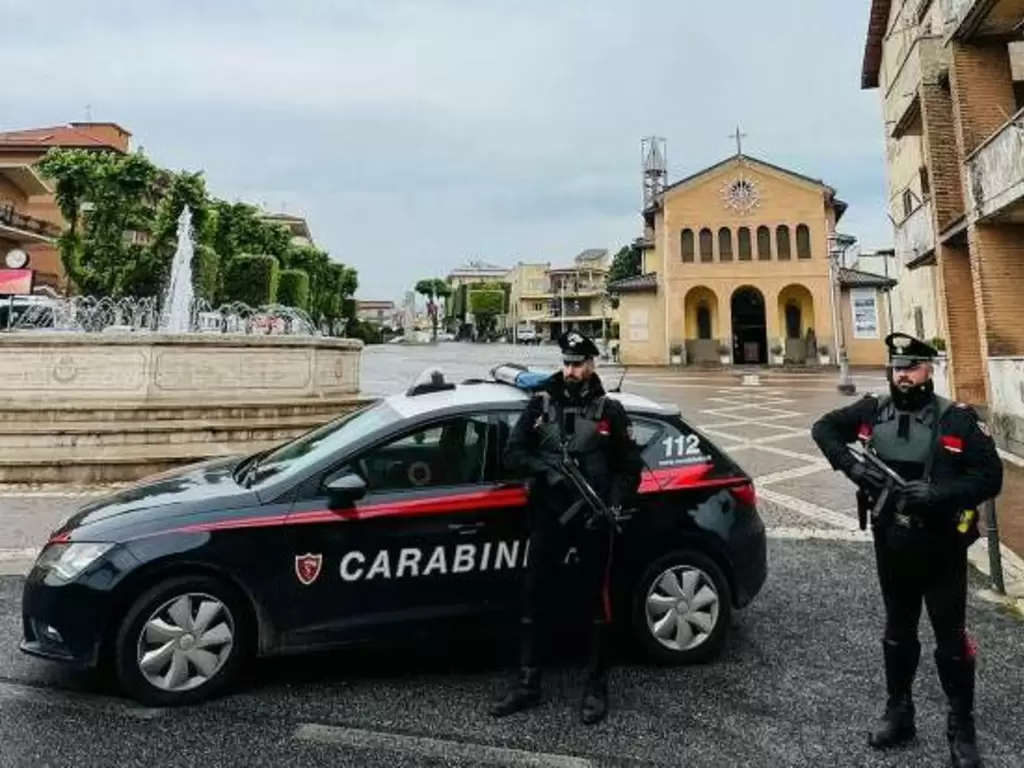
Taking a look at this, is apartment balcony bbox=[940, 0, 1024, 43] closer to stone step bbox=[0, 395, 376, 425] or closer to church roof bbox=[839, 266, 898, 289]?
stone step bbox=[0, 395, 376, 425]

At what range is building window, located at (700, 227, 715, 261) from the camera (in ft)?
133

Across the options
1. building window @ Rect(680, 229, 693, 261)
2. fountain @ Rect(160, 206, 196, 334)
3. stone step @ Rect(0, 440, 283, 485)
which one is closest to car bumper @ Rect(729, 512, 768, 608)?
stone step @ Rect(0, 440, 283, 485)

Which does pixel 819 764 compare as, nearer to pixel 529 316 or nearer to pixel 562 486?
pixel 562 486

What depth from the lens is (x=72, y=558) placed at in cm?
335

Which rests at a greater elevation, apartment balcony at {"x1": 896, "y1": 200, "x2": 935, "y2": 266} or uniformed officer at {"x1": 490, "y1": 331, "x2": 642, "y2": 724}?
apartment balcony at {"x1": 896, "y1": 200, "x2": 935, "y2": 266}

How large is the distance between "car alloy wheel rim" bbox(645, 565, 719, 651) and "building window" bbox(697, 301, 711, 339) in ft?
130

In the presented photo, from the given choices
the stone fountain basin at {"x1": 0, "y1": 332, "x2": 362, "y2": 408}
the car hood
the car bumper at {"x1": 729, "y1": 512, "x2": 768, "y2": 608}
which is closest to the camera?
the car hood

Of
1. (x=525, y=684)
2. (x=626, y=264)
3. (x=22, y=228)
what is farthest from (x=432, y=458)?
(x=626, y=264)

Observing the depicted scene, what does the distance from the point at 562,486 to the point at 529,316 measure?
93.5 meters

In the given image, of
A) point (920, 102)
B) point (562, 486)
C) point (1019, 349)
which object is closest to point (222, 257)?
point (920, 102)

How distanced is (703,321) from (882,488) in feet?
134

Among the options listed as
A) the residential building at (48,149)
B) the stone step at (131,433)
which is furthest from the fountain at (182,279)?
the residential building at (48,149)

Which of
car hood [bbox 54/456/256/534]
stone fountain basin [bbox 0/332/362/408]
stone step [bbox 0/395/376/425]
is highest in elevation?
stone fountain basin [bbox 0/332/362/408]

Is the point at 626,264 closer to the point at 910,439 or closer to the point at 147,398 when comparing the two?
the point at 147,398
